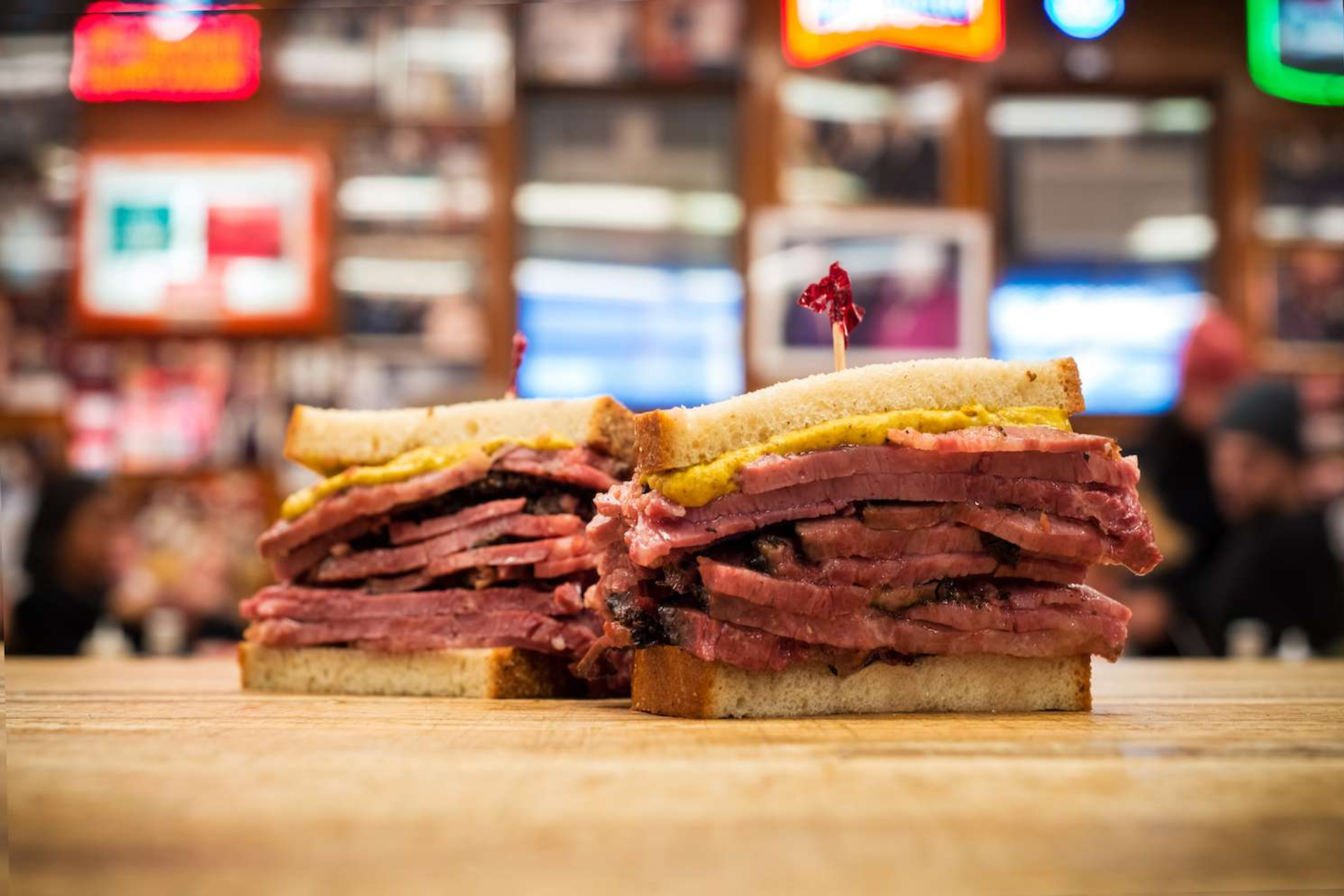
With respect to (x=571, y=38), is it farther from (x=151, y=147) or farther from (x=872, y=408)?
(x=872, y=408)

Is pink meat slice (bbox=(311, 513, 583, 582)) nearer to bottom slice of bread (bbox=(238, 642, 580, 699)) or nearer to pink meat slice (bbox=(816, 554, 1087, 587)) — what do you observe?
bottom slice of bread (bbox=(238, 642, 580, 699))

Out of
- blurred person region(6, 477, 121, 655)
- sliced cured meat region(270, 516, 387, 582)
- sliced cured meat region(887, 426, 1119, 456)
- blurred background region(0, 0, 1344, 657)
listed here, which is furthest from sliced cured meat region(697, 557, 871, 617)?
blurred background region(0, 0, 1344, 657)

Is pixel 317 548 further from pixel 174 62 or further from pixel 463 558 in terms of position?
pixel 174 62

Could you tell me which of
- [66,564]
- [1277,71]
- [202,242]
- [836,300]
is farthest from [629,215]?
[836,300]

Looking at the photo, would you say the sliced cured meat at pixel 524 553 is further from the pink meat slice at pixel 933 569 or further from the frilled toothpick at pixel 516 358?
the pink meat slice at pixel 933 569

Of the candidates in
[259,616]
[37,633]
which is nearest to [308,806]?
[259,616]

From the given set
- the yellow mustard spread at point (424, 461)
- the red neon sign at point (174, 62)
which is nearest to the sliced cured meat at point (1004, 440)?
the yellow mustard spread at point (424, 461)
